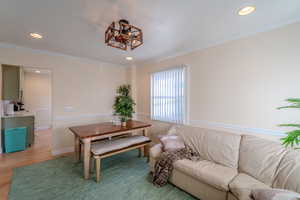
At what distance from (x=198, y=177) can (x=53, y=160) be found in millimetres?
3091

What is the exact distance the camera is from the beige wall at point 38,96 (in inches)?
214

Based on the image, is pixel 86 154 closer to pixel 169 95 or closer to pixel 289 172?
pixel 169 95

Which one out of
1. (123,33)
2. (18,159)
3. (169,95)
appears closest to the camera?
(123,33)

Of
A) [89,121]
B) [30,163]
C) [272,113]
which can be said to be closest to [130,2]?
[272,113]

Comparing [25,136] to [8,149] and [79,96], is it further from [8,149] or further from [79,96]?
[79,96]

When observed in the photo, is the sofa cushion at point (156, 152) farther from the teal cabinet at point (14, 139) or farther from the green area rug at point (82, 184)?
the teal cabinet at point (14, 139)

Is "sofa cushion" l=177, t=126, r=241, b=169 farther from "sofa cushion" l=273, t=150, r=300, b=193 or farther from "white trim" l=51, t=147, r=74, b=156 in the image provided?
"white trim" l=51, t=147, r=74, b=156

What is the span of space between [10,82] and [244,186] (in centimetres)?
565

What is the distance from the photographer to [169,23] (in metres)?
1.93

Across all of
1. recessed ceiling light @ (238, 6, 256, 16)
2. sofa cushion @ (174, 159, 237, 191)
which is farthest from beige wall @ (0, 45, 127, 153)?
recessed ceiling light @ (238, 6, 256, 16)

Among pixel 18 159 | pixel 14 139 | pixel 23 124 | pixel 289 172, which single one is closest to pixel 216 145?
pixel 289 172

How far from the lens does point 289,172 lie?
1432mm

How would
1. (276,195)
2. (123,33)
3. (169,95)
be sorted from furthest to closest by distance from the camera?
(169,95) < (123,33) < (276,195)

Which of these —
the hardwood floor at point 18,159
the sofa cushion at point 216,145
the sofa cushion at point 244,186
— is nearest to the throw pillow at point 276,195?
the sofa cushion at point 244,186
